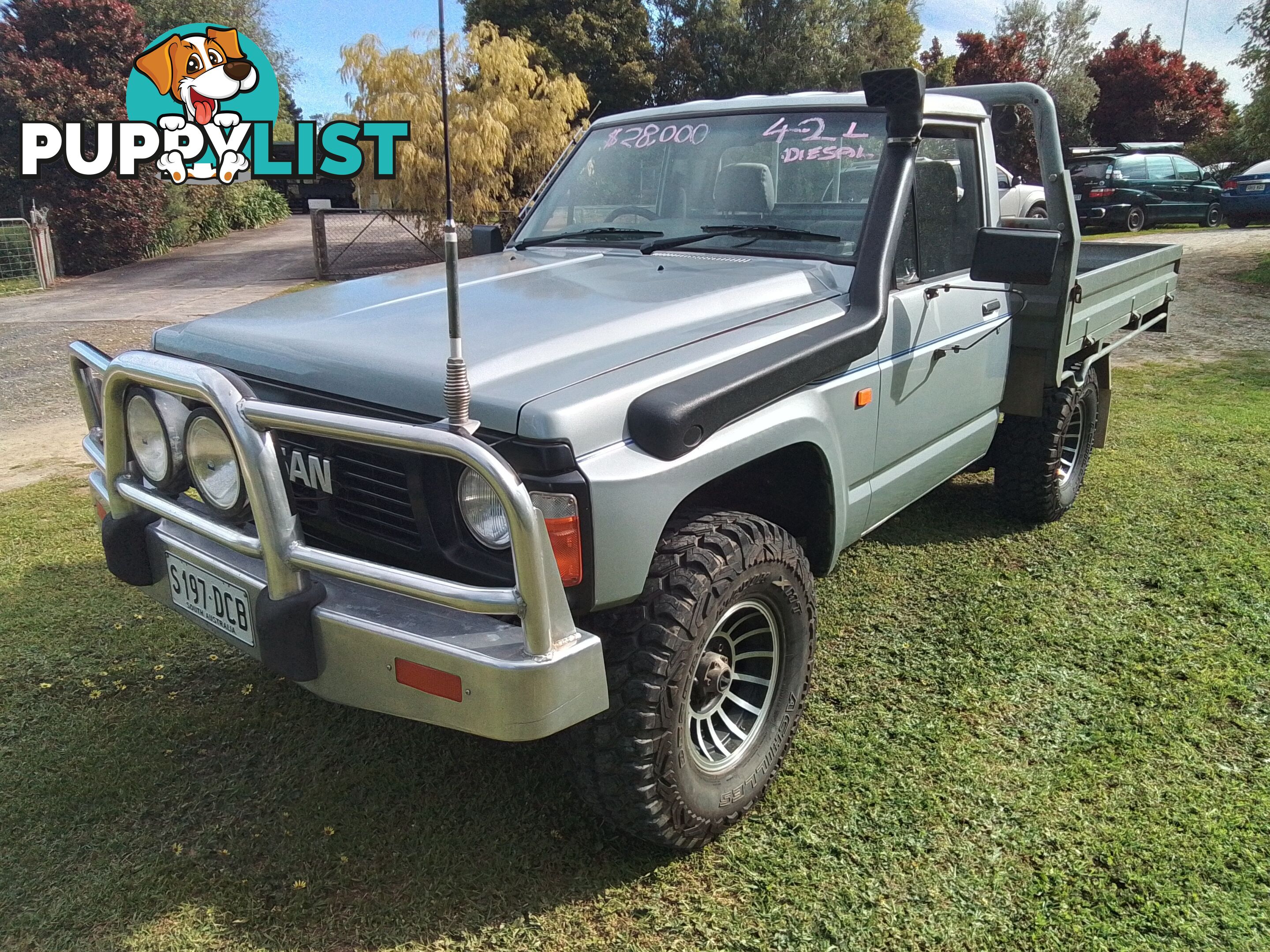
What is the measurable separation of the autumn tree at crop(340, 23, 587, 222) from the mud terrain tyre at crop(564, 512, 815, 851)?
13.8 m

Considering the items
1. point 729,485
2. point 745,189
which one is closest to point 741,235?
point 745,189

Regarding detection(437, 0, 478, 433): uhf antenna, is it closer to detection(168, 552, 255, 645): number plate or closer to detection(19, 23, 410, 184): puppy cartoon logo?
detection(168, 552, 255, 645): number plate

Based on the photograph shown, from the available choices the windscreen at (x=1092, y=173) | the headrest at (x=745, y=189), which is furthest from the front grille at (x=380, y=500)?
the windscreen at (x=1092, y=173)

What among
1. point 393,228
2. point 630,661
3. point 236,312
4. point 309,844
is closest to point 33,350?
point 393,228

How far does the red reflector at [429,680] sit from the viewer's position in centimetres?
202

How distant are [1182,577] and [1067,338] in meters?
1.16

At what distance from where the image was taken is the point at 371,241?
1780 centimetres

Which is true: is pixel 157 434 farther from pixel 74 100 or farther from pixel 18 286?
pixel 74 100

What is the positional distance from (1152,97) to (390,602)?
40.3m

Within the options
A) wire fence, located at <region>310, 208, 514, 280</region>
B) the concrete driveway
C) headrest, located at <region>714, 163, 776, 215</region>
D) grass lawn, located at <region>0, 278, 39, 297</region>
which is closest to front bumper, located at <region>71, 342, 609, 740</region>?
headrest, located at <region>714, 163, 776, 215</region>

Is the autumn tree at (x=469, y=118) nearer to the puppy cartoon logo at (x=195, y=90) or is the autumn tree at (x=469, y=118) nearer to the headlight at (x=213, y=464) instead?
the puppy cartoon logo at (x=195, y=90)

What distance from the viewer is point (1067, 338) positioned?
13.8ft

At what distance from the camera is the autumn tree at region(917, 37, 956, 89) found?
36.6 m

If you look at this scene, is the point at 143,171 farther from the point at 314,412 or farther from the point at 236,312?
the point at 314,412
